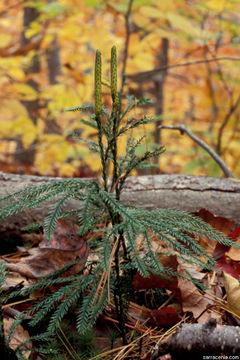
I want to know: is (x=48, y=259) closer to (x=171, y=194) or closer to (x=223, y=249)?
(x=223, y=249)

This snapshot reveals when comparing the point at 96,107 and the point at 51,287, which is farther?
the point at 51,287

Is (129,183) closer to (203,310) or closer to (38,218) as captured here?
(38,218)

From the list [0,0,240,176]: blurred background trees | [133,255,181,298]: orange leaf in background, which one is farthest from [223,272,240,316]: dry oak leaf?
[0,0,240,176]: blurred background trees

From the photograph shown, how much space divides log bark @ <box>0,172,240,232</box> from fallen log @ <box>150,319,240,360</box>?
967 mm

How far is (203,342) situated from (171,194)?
1.04 metres

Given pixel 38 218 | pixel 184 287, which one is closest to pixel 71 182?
pixel 184 287

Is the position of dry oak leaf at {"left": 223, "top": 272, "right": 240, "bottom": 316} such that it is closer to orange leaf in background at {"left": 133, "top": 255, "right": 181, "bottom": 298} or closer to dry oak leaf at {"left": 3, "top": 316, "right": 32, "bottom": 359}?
orange leaf in background at {"left": 133, "top": 255, "right": 181, "bottom": 298}

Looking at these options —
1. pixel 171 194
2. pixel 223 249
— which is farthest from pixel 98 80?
pixel 171 194

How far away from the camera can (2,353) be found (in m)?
0.75

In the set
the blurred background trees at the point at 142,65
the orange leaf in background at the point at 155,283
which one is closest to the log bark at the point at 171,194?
the orange leaf in background at the point at 155,283

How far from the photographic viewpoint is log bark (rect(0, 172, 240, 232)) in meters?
1.65

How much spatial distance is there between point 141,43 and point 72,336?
3288mm

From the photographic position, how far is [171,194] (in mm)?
1707

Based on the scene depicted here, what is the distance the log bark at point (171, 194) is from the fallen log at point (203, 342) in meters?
0.97
